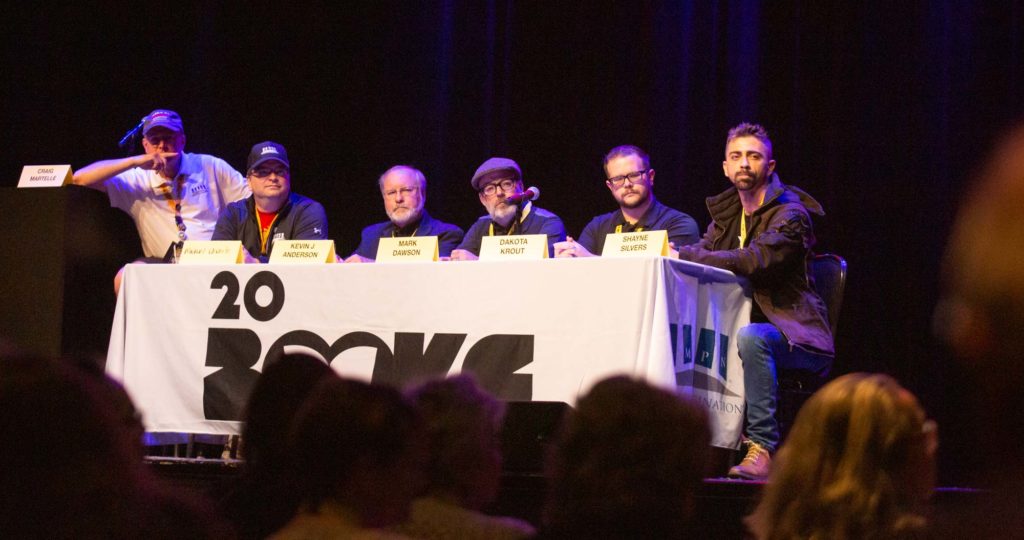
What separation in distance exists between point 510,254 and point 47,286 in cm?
200

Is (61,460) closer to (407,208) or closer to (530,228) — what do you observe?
(530,228)

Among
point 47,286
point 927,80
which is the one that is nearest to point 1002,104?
point 927,80

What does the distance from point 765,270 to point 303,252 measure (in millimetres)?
1735

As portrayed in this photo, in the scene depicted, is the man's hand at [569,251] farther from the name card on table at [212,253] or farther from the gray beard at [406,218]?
the gray beard at [406,218]

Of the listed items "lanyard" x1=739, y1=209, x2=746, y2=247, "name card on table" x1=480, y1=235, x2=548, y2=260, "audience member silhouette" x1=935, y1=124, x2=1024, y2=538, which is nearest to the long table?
"name card on table" x1=480, y1=235, x2=548, y2=260

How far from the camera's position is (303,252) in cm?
404

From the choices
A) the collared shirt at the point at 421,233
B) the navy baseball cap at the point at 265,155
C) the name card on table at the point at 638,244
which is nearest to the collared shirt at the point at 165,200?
the navy baseball cap at the point at 265,155

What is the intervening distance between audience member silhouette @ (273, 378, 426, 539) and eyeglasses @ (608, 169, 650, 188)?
126 inches

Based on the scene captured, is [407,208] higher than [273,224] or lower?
higher

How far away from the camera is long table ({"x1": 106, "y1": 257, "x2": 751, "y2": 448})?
11.2 ft

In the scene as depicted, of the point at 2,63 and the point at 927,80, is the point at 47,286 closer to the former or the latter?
the point at 2,63

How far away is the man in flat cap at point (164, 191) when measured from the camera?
493 cm

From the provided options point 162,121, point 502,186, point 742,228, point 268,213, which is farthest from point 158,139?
point 742,228

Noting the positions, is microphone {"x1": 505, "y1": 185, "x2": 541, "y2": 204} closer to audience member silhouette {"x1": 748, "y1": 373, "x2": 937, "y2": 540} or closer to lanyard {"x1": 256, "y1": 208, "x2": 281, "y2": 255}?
lanyard {"x1": 256, "y1": 208, "x2": 281, "y2": 255}
